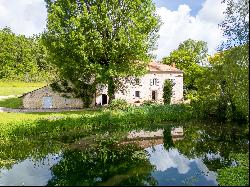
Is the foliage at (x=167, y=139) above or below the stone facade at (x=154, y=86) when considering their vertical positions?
below

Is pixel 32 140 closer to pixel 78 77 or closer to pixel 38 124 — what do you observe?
pixel 38 124

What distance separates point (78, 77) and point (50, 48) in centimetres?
636

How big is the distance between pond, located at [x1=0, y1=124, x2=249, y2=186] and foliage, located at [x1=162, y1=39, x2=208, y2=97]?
24624 millimetres

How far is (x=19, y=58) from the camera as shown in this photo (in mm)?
103375

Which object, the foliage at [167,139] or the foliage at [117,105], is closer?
the foliage at [167,139]

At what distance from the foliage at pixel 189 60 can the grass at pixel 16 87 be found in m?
32.1

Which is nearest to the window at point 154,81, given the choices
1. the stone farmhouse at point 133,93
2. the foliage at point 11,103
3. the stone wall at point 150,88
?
the stone farmhouse at point 133,93

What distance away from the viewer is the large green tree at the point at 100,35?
45.3 meters

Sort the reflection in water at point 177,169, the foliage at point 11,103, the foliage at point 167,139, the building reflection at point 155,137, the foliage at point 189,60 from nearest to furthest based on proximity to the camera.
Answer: the reflection in water at point 177,169
the foliage at point 167,139
the building reflection at point 155,137
the foliage at point 11,103
the foliage at point 189,60

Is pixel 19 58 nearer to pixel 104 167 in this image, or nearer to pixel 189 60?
pixel 189 60

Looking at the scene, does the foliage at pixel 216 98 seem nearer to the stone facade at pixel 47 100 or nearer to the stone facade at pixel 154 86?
the stone facade at pixel 154 86

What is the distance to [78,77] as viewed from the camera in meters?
51.8

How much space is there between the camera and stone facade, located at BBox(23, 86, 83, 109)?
55.2 m

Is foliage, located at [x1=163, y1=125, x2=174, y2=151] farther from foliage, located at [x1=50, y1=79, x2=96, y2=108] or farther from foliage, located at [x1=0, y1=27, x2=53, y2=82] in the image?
foliage, located at [x1=0, y1=27, x2=53, y2=82]
